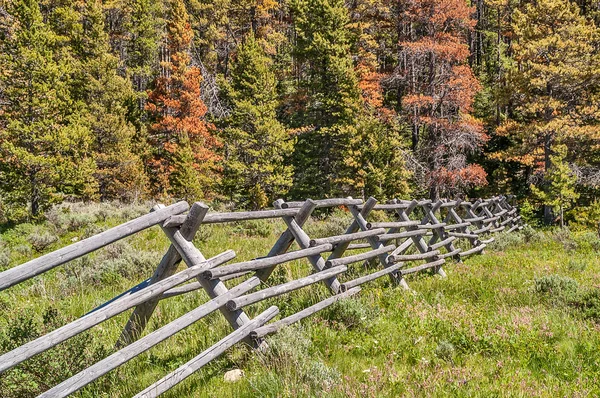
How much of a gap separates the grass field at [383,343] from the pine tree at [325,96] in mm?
18816

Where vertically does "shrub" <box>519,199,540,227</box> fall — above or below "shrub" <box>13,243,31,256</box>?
below

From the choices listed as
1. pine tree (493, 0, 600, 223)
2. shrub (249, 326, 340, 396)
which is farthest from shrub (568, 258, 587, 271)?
pine tree (493, 0, 600, 223)

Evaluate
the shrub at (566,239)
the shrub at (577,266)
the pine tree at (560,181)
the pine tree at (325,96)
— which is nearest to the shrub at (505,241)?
the shrub at (566,239)

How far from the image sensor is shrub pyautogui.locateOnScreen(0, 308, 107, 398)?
3.38 metres

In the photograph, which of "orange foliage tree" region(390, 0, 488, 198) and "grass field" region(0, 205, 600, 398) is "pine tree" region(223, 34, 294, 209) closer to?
"orange foliage tree" region(390, 0, 488, 198)

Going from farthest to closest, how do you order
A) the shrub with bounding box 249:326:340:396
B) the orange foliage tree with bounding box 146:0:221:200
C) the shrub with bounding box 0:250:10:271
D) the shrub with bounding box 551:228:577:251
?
the orange foliage tree with bounding box 146:0:221:200 < the shrub with bounding box 551:228:577:251 < the shrub with bounding box 0:250:10:271 < the shrub with bounding box 249:326:340:396

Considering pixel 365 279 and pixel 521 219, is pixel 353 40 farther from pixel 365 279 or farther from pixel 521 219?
pixel 365 279

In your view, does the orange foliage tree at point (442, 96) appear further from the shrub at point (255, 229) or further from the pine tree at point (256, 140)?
the shrub at point (255, 229)

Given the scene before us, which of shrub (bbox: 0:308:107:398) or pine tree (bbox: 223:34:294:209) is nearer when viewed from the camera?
shrub (bbox: 0:308:107:398)

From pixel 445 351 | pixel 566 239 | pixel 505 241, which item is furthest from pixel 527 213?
pixel 445 351

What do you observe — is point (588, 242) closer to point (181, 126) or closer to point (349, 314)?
point (349, 314)

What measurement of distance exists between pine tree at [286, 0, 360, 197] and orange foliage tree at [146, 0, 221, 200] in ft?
24.4

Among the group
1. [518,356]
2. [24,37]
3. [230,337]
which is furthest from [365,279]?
[24,37]

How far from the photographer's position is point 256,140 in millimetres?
26984
